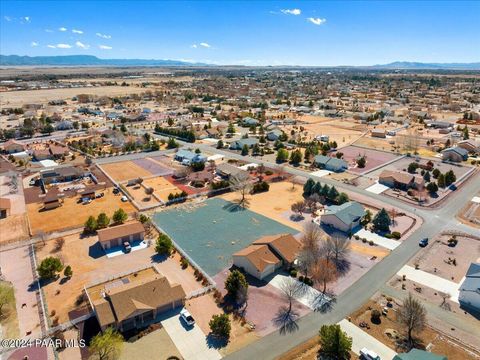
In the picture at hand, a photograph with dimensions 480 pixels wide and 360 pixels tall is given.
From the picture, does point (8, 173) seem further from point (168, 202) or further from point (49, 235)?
point (168, 202)

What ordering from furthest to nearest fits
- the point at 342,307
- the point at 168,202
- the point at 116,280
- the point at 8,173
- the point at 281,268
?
the point at 8,173 → the point at 168,202 → the point at 281,268 → the point at 116,280 → the point at 342,307


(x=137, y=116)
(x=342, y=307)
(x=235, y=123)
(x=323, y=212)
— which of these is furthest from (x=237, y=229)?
(x=137, y=116)

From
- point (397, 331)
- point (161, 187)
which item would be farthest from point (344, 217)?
point (161, 187)

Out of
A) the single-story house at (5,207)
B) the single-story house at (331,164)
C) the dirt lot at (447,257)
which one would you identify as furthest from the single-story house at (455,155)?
the single-story house at (5,207)

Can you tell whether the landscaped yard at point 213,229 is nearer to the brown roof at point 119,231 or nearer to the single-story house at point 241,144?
the brown roof at point 119,231

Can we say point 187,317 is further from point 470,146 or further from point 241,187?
point 470,146

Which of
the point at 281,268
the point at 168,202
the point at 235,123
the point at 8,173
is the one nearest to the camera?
the point at 281,268

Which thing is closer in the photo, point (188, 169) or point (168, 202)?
point (168, 202)

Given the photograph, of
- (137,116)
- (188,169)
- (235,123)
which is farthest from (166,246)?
(137,116)
